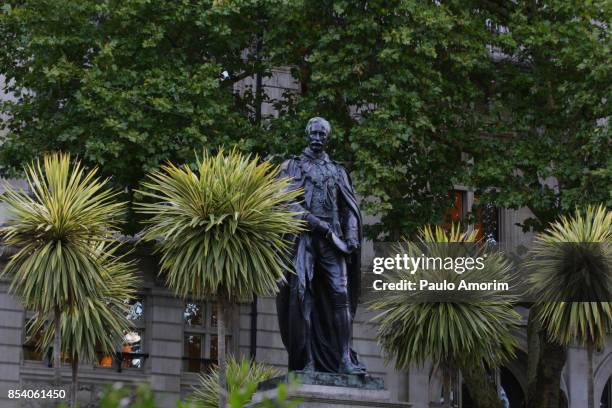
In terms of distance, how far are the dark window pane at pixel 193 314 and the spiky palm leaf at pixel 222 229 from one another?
14380mm

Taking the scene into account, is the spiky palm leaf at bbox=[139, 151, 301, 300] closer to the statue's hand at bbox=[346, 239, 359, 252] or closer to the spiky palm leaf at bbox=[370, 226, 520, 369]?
the statue's hand at bbox=[346, 239, 359, 252]

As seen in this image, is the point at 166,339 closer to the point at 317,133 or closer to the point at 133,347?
the point at 133,347

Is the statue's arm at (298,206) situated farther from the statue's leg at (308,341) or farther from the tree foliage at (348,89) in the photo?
the tree foliage at (348,89)

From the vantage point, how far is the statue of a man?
36.7 ft

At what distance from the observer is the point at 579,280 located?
18.2 meters

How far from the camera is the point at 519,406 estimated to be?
30016mm

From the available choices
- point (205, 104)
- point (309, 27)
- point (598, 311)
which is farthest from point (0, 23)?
point (598, 311)

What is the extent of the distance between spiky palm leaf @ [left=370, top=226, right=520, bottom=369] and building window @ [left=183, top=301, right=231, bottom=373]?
941cm

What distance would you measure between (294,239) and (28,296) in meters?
5.15

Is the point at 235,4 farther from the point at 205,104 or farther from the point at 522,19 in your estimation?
the point at 522,19

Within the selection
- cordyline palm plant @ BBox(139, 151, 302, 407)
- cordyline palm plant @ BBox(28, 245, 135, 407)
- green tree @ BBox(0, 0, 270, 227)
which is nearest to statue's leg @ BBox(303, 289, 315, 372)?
cordyline palm plant @ BBox(139, 151, 302, 407)

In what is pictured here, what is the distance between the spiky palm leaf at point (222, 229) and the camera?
13.3 m

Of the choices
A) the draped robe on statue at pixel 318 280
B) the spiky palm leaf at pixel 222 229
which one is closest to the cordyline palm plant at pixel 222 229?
the spiky palm leaf at pixel 222 229

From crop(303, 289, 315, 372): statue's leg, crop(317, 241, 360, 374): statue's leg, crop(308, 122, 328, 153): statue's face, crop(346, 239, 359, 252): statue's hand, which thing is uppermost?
crop(308, 122, 328, 153): statue's face
